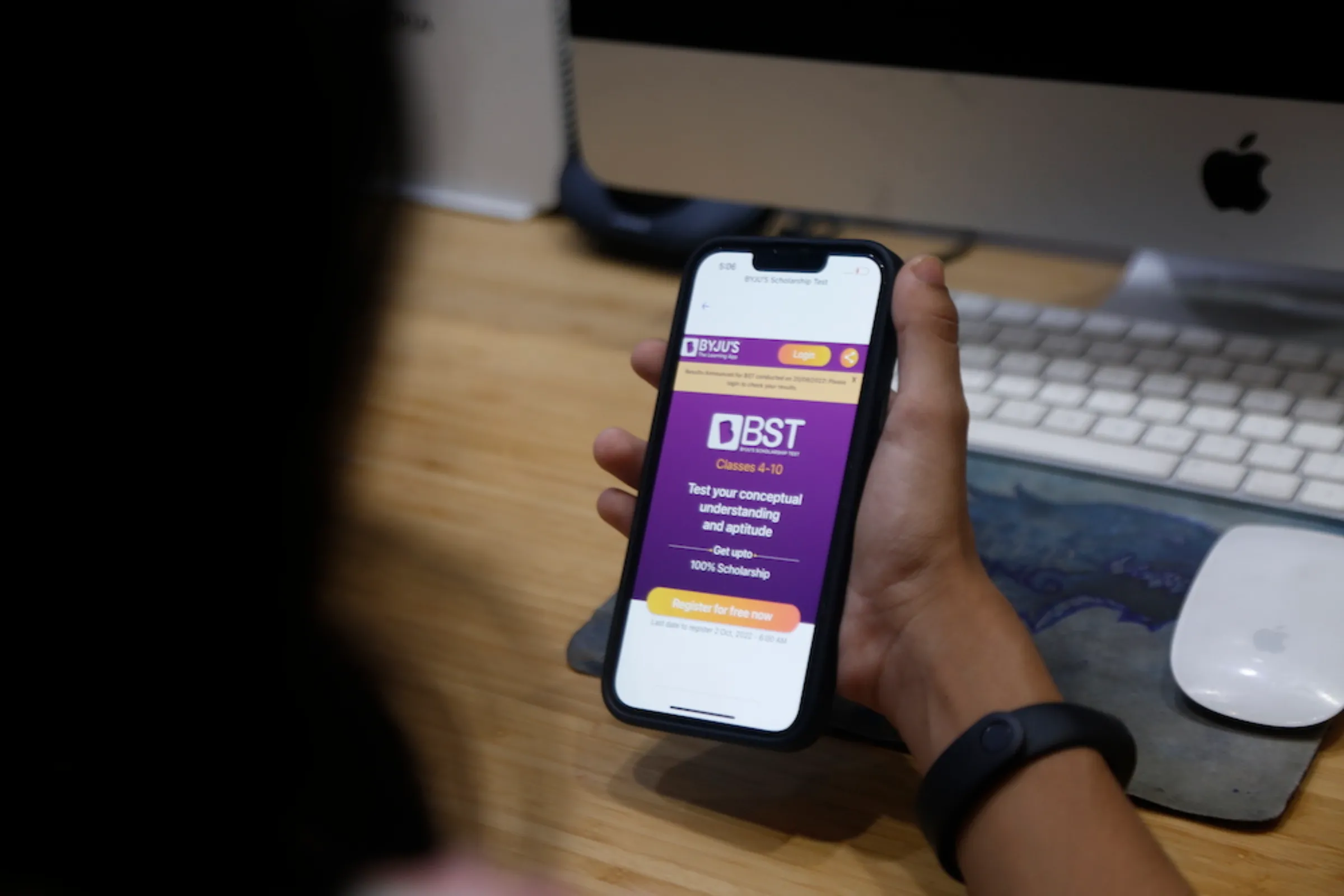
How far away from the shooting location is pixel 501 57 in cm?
98

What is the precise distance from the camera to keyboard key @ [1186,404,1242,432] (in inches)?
24.7

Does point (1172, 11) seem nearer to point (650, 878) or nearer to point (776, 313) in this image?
point (776, 313)

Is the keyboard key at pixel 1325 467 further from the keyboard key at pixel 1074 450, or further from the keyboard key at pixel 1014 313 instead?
the keyboard key at pixel 1014 313

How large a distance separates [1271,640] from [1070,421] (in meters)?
0.19

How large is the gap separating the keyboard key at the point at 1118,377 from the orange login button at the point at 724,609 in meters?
0.30

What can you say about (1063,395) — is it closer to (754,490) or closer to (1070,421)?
(1070,421)

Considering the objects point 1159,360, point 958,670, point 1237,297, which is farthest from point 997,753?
point 1237,297

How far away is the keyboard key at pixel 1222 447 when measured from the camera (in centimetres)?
61

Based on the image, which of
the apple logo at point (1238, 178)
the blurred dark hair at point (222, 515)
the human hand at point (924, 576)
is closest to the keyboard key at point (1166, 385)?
the apple logo at point (1238, 178)

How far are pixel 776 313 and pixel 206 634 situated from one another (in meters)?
0.34

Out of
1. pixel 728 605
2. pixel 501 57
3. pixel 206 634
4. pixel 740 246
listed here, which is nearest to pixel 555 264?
pixel 501 57

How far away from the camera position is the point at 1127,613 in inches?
20.5

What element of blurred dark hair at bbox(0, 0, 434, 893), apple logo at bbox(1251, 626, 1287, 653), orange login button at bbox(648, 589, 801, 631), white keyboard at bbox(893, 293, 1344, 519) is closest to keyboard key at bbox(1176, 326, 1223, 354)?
white keyboard at bbox(893, 293, 1344, 519)

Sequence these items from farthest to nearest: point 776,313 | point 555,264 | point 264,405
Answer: point 555,264
point 776,313
point 264,405
